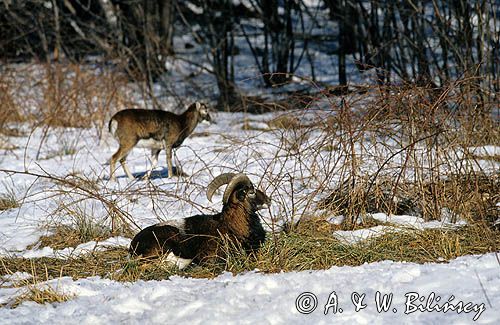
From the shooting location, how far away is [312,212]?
6.61m

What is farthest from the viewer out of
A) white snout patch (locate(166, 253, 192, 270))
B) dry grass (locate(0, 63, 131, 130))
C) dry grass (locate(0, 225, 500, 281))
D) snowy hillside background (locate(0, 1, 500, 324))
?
dry grass (locate(0, 63, 131, 130))

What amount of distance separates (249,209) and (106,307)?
159cm

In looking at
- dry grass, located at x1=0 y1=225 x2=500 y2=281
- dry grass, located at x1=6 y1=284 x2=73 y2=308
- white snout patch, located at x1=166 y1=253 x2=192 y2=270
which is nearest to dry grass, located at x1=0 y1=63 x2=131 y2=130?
dry grass, located at x1=0 y1=225 x2=500 y2=281

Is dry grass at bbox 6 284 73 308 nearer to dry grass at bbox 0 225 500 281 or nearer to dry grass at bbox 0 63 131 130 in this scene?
dry grass at bbox 0 225 500 281

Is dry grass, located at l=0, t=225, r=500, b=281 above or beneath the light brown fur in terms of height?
beneath

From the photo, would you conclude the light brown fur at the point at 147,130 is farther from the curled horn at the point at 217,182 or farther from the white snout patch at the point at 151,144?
the curled horn at the point at 217,182

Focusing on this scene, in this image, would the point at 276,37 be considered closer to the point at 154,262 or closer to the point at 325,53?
the point at 325,53

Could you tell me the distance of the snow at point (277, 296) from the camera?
4473 millimetres

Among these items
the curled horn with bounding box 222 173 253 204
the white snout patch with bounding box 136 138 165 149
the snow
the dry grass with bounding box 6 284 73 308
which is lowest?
the snow

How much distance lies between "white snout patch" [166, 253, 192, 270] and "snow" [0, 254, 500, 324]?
0.31 meters

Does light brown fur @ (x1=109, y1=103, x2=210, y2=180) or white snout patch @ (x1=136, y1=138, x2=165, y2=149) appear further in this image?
white snout patch @ (x1=136, y1=138, x2=165, y2=149)

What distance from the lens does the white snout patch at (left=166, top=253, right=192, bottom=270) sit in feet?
18.3

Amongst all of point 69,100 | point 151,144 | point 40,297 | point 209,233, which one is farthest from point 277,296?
point 69,100

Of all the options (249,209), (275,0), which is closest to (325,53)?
(275,0)
